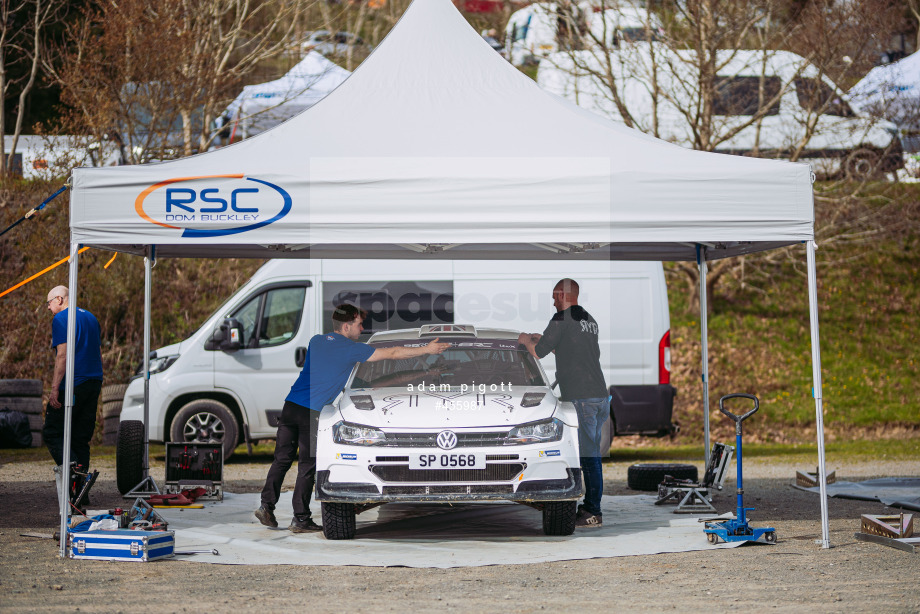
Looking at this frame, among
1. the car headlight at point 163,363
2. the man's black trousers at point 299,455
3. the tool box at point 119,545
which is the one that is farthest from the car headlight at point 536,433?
the car headlight at point 163,363

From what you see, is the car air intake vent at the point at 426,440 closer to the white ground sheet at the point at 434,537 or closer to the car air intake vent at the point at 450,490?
the car air intake vent at the point at 450,490

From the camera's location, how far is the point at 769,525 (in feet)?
27.4

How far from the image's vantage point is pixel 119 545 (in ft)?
22.4

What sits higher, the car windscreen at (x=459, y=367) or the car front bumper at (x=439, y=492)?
the car windscreen at (x=459, y=367)

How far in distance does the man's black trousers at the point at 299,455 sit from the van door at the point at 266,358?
15.2 feet

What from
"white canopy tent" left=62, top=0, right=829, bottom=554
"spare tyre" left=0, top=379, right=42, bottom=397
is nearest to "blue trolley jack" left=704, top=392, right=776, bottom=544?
"white canopy tent" left=62, top=0, right=829, bottom=554

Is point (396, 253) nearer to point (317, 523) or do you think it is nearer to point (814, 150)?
point (317, 523)

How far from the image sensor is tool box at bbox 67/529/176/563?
6746 millimetres

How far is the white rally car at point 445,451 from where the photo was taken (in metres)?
6.99

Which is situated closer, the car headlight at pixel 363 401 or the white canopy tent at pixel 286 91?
the car headlight at pixel 363 401

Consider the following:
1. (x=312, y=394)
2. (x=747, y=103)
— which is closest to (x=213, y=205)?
(x=312, y=394)

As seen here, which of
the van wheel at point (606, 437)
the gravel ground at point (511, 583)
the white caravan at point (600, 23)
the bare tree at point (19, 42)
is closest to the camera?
the gravel ground at point (511, 583)

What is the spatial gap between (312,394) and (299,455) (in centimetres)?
52

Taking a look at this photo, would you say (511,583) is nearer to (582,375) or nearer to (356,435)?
(356,435)
